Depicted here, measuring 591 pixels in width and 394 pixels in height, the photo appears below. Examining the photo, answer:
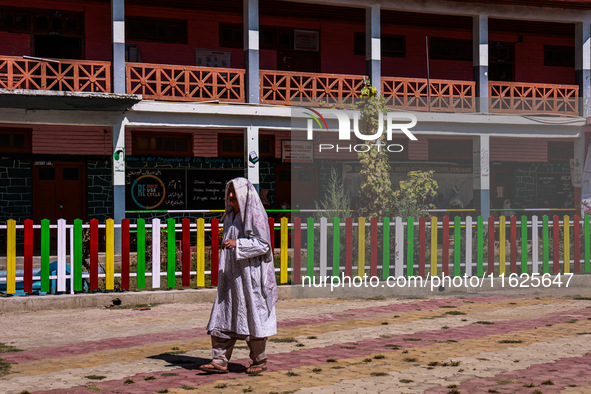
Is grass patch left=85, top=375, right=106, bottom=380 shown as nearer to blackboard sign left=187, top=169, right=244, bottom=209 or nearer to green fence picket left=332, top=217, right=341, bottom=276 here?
green fence picket left=332, top=217, right=341, bottom=276

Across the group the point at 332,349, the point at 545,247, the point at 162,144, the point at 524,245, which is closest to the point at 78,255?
the point at 332,349

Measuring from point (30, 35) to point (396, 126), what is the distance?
9.17 meters

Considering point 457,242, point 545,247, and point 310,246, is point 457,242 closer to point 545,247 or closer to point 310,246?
point 545,247

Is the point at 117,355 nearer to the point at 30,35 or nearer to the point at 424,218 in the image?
the point at 424,218

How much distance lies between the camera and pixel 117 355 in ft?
25.1

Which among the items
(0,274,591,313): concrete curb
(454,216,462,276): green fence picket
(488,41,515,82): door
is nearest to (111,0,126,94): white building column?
(0,274,591,313): concrete curb

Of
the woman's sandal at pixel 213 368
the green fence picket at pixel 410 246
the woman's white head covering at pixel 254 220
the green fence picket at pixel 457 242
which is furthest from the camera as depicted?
the green fence picket at pixel 457 242

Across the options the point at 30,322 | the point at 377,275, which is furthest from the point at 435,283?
the point at 30,322

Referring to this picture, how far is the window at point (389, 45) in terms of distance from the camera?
21719mm

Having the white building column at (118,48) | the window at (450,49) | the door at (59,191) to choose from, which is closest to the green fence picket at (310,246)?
the white building column at (118,48)

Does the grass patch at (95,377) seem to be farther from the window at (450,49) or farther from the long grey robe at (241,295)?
the window at (450,49)

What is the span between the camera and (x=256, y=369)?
682 cm

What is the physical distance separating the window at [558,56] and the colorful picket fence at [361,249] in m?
11.2

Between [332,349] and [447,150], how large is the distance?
51.8ft
